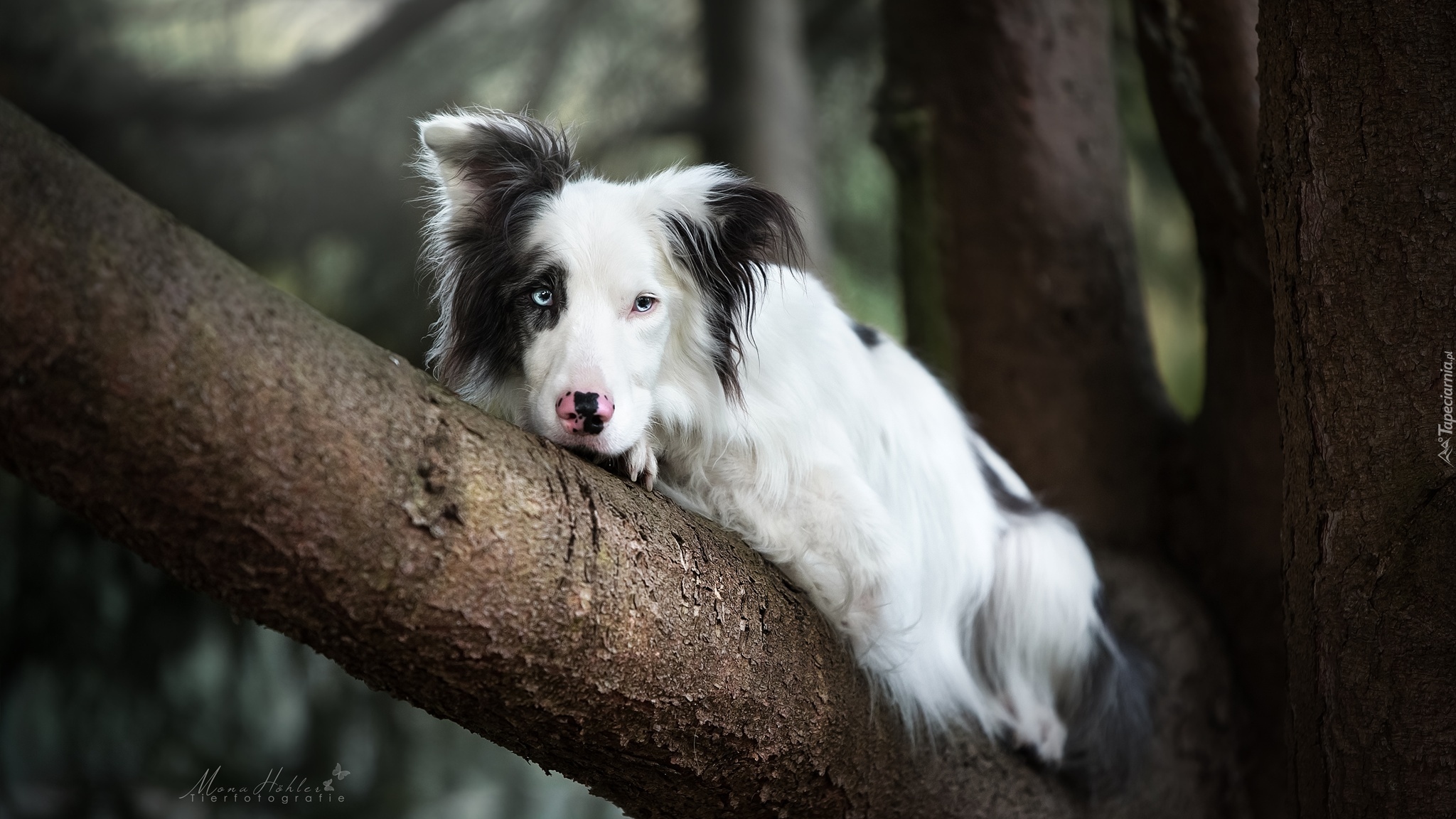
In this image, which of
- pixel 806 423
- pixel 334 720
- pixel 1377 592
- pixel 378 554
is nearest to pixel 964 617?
pixel 806 423

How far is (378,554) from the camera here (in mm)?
1693

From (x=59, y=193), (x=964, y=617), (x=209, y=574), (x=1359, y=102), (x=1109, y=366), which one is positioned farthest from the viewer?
(x=1109, y=366)

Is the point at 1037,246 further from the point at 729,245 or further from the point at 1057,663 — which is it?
the point at 729,245

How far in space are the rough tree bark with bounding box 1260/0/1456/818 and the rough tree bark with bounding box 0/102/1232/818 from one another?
42.3 inches

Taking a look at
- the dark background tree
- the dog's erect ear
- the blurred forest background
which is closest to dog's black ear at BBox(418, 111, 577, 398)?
the dog's erect ear

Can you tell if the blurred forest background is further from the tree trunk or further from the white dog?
the white dog

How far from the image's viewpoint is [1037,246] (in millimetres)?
4359

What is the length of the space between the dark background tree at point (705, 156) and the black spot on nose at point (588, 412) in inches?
101

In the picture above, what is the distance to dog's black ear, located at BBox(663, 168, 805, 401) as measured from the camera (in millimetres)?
2729

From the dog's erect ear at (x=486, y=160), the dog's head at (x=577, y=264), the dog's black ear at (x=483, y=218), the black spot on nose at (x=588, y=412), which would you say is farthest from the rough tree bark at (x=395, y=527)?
the dog's erect ear at (x=486, y=160)

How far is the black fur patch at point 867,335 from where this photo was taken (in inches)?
128

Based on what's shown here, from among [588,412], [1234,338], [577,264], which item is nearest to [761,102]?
[1234,338]

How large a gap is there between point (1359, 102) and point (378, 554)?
2062 mm

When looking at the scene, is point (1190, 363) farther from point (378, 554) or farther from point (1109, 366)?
point (378, 554)
